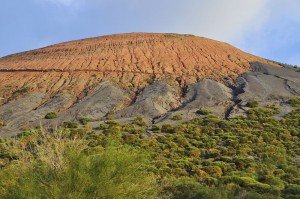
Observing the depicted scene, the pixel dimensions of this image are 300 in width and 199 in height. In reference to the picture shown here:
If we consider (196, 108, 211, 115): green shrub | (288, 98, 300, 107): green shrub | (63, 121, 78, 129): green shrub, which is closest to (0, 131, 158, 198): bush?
(63, 121, 78, 129): green shrub

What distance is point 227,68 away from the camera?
72.9 meters

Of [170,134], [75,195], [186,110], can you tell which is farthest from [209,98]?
[75,195]

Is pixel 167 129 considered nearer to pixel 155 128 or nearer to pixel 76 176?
pixel 155 128

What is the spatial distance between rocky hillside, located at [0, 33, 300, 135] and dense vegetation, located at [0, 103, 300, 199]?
13.8 feet

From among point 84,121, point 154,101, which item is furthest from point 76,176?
point 154,101

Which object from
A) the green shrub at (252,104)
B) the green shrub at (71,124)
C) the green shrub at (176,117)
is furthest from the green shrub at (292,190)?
the green shrub at (252,104)

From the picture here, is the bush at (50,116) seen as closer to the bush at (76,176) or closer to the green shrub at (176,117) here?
the green shrub at (176,117)

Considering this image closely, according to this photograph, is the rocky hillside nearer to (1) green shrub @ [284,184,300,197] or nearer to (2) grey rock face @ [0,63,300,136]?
(2) grey rock face @ [0,63,300,136]

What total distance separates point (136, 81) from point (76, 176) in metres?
46.1

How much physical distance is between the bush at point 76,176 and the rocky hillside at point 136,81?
29.8m

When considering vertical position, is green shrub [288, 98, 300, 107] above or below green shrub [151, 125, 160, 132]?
above

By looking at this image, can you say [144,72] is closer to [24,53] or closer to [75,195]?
[24,53]

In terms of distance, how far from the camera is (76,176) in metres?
21.3

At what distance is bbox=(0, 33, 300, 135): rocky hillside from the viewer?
2264 inches
